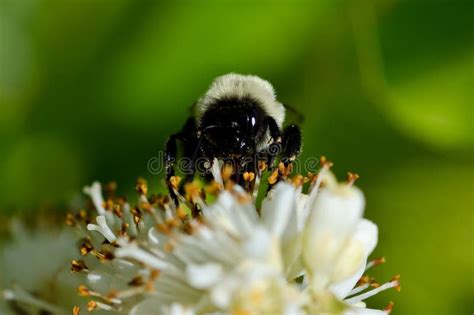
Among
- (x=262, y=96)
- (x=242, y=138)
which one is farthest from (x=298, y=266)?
(x=262, y=96)

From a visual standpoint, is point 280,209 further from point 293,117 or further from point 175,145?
point 293,117

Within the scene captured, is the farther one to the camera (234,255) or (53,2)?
(53,2)

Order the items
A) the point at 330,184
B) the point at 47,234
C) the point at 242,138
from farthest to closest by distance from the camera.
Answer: the point at 47,234
the point at 242,138
the point at 330,184

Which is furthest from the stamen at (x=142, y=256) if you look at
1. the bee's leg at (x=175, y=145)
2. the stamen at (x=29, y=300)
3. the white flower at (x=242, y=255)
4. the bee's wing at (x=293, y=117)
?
the bee's wing at (x=293, y=117)

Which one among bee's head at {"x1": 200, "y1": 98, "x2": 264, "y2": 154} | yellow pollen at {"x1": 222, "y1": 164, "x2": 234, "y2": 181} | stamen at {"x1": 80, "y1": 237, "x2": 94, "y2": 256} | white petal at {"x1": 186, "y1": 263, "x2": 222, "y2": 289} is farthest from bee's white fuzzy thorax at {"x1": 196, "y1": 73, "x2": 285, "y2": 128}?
white petal at {"x1": 186, "y1": 263, "x2": 222, "y2": 289}

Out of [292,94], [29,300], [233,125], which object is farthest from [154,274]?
[292,94]

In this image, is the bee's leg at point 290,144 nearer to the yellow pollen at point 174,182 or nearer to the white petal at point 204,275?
the yellow pollen at point 174,182

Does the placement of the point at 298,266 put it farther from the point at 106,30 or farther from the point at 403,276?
the point at 106,30
